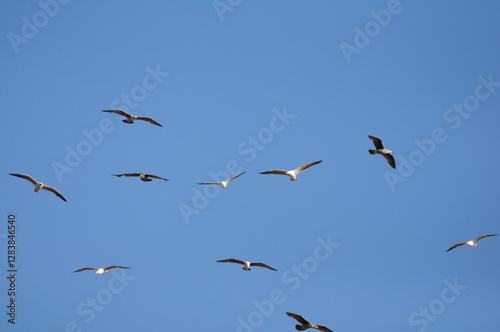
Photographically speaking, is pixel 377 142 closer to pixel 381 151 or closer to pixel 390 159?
pixel 381 151

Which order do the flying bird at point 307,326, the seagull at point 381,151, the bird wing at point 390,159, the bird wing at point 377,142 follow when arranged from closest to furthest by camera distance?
the flying bird at point 307,326 < the bird wing at point 377,142 < the seagull at point 381,151 < the bird wing at point 390,159

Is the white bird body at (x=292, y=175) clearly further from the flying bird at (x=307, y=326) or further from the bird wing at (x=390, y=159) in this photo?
the flying bird at (x=307, y=326)

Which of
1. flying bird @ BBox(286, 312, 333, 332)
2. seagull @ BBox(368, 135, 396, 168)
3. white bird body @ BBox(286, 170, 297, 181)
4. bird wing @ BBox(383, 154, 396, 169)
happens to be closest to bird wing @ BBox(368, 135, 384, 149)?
seagull @ BBox(368, 135, 396, 168)

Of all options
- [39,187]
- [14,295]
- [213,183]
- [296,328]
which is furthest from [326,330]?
[14,295]

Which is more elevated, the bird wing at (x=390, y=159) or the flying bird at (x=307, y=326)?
the bird wing at (x=390, y=159)

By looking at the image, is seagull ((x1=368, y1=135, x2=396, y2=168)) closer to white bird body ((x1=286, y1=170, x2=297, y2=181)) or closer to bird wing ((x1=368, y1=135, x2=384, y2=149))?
bird wing ((x1=368, y1=135, x2=384, y2=149))

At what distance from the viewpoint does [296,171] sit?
44781 mm

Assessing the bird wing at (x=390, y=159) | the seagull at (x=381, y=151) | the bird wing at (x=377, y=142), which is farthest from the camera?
the bird wing at (x=390, y=159)

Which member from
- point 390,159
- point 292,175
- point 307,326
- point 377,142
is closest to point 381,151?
point 377,142

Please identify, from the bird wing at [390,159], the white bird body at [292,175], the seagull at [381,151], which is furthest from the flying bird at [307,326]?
the bird wing at [390,159]

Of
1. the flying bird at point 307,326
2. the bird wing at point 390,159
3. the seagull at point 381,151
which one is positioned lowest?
the flying bird at point 307,326

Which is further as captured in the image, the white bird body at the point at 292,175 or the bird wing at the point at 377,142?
the white bird body at the point at 292,175

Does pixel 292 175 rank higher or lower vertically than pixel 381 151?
lower

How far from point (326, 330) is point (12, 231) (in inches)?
927
